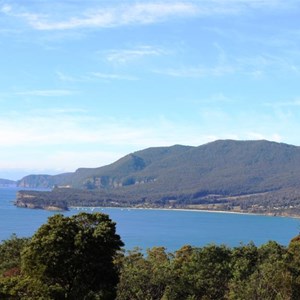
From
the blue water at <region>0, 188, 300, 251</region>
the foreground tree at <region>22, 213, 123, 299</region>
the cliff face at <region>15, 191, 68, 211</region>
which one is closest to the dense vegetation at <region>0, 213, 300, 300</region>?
the foreground tree at <region>22, 213, 123, 299</region>

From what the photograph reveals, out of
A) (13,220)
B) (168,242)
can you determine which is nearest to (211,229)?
(168,242)

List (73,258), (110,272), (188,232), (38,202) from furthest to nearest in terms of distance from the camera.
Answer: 1. (38,202)
2. (188,232)
3. (110,272)
4. (73,258)

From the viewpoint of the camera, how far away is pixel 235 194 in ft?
613

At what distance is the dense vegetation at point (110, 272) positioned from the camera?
554 inches

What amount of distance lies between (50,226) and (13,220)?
8984cm

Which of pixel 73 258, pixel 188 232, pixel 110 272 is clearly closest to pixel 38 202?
pixel 188 232

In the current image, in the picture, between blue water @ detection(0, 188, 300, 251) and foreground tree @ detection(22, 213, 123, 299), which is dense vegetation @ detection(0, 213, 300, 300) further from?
blue water @ detection(0, 188, 300, 251)

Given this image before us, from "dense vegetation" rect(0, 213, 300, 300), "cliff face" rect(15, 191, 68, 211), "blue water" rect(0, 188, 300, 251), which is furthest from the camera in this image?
"cliff face" rect(15, 191, 68, 211)

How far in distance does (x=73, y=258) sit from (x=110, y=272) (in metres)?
1.11

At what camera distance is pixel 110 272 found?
14.8m

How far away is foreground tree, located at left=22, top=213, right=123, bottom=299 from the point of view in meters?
14.1

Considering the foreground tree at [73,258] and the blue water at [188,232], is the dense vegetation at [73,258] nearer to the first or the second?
the foreground tree at [73,258]

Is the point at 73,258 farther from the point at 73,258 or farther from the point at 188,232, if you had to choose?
the point at 188,232

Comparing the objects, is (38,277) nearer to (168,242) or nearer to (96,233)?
(96,233)
